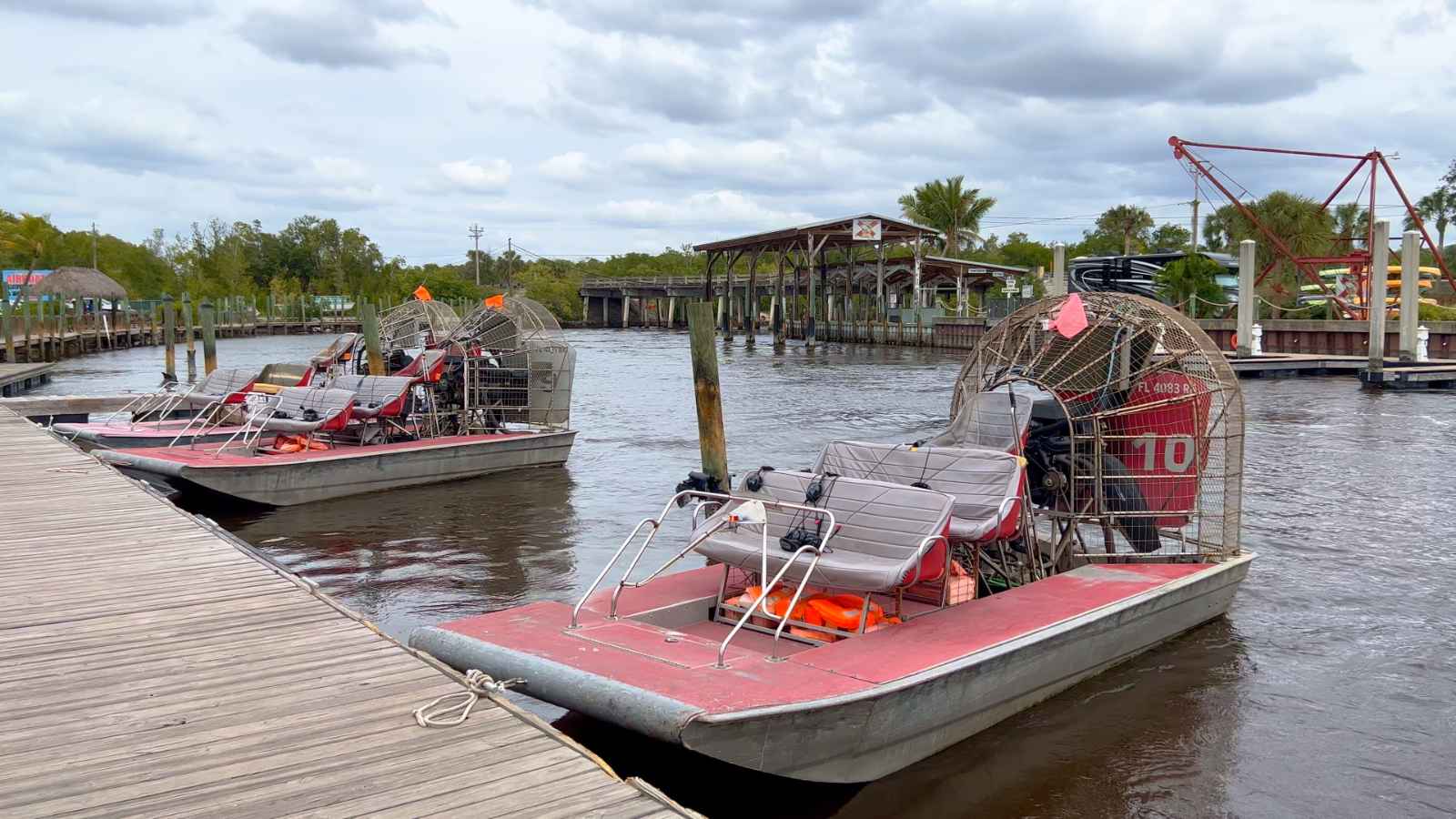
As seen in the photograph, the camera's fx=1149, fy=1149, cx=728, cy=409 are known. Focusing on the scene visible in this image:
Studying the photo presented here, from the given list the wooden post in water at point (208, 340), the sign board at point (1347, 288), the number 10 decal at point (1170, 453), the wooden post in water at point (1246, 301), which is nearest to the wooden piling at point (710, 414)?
the number 10 decal at point (1170, 453)

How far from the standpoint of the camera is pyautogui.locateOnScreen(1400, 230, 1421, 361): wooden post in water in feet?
110

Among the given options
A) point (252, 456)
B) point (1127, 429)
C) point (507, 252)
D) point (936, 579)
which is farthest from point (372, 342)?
point (507, 252)

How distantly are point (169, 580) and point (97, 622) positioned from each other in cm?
117

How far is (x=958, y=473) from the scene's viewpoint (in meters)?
8.96

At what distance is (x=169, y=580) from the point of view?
27.0ft

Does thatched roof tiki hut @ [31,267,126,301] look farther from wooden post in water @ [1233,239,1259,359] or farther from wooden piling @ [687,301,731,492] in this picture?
wooden post in water @ [1233,239,1259,359]

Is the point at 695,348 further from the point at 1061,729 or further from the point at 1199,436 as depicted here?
the point at 1061,729

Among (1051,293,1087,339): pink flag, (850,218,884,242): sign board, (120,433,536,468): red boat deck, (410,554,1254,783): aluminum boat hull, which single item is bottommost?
(410,554,1254,783): aluminum boat hull

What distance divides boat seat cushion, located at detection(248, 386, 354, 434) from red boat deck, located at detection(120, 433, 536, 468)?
0.36 metres

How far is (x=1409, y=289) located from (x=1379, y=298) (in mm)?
835

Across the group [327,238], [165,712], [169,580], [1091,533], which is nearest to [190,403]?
[169,580]

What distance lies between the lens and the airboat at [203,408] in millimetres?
17891

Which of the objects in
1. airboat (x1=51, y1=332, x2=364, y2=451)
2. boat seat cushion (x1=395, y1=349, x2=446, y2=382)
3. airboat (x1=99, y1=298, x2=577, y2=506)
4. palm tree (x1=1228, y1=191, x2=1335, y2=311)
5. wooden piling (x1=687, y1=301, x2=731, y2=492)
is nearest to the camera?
wooden piling (x1=687, y1=301, x2=731, y2=492)

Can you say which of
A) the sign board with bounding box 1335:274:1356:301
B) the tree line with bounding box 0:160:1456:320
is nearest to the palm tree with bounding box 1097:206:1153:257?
the tree line with bounding box 0:160:1456:320
